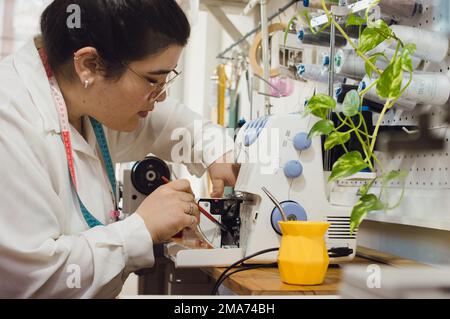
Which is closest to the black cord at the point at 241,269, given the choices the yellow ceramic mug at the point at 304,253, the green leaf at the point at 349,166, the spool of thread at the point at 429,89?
the yellow ceramic mug at the point at 304,253

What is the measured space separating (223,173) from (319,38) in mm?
450

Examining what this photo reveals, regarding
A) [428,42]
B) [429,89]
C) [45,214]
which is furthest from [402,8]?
[45,214]

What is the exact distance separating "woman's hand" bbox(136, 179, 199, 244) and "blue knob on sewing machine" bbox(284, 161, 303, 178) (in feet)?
0.66

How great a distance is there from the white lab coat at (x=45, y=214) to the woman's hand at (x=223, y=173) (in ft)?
0.95

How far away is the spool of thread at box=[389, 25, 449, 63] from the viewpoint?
93cm

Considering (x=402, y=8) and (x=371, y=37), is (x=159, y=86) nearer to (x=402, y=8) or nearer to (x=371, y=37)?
(x=371, y=37)

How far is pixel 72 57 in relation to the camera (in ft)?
2.76

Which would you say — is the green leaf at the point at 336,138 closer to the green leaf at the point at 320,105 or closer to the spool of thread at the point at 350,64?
the green leaf at the point at 320,105

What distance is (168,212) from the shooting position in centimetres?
81

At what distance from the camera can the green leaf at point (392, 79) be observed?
0.72 meters

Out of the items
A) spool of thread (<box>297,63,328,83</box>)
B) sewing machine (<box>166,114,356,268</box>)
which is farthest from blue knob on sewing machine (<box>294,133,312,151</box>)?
spool of thread (<box>297,63,328,83</box>)

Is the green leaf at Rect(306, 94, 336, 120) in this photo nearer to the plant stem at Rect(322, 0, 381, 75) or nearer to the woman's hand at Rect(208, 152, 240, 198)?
the plant stem at Rect(322, 0, 381, 75)
